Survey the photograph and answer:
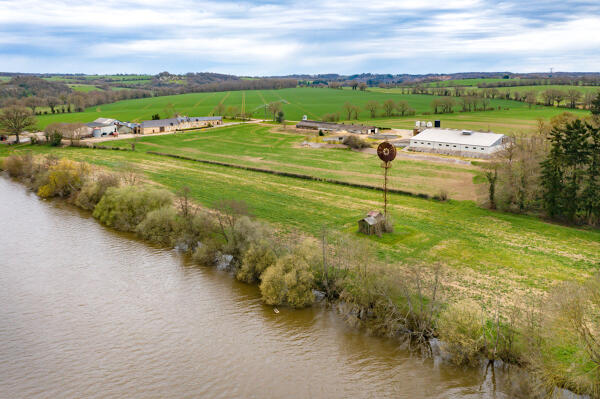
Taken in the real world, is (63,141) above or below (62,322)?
above

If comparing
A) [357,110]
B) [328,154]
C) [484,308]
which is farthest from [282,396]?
[357,110]

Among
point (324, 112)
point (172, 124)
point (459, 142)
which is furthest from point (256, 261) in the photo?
point (324, 112)

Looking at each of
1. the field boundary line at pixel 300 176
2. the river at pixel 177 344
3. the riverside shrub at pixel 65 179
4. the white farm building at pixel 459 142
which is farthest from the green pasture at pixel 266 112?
the river at pixel 177 344

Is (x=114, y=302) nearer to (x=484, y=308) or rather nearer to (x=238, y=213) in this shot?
(x=238, y=213)

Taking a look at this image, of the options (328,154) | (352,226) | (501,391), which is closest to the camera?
(501,391)

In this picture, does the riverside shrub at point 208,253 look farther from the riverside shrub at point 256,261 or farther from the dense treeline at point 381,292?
the riverside shrub at point 256,261

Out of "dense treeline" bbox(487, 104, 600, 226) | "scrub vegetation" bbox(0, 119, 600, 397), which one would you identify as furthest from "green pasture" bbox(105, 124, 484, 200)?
"scrub vegetation" bbox(0, 119, 600, 397)
